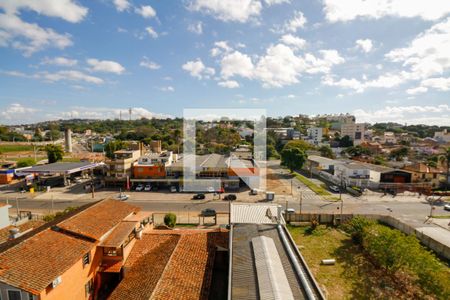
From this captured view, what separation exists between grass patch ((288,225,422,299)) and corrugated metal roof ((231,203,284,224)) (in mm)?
4364

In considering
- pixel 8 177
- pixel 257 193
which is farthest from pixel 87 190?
pixel 257 193

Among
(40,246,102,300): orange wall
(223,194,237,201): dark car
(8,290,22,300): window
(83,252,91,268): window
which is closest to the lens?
(8,290,22,300): window

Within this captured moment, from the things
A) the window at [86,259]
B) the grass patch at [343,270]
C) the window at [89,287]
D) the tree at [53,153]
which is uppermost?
the tree at [53,153]

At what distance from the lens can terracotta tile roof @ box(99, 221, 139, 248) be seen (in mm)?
14431

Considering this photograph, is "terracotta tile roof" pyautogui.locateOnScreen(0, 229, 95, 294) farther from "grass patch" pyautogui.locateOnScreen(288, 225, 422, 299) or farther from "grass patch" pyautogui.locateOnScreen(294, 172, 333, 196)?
"grass patch" pyautogui.locateOnScreen(294, 172, 333, 196)

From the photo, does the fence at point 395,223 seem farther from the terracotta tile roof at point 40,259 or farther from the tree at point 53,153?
the tree at point 53,153

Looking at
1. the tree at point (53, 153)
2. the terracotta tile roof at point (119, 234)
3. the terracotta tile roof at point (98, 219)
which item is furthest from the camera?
the tree at point (53, 153)

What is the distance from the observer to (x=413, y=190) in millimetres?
39750

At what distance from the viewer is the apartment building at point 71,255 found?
1023 centimetres

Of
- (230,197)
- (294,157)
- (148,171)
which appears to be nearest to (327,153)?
(294,157)

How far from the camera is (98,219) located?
1589 cm

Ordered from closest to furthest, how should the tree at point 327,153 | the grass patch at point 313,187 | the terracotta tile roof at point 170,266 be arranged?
the terracotta tile roof at point 170,266 → the grass patch at point 313,187 → the tree at point 327,153

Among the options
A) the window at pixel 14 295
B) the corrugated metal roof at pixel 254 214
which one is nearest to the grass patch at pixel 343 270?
the corrugated metal roof at pixel 254 214

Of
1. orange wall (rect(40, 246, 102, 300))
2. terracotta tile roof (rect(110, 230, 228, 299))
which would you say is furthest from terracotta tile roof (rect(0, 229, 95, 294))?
terracotta tile roof (rect(110, 230, 228, 299))
